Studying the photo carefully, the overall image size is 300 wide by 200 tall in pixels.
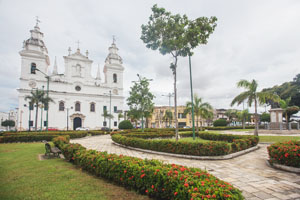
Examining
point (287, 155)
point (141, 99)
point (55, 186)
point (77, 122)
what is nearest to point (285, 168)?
point (287, 155)

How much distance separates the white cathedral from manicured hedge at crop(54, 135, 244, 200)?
3085cm

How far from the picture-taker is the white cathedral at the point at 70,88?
120 ft

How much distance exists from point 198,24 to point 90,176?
10119 millimetres

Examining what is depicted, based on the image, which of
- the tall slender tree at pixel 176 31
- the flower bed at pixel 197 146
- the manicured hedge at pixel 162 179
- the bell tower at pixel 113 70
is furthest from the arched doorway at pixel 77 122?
the manicured hedge at pixel 162 179

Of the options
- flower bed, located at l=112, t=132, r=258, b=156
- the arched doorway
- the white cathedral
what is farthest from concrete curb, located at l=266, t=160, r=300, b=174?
the arched doorway

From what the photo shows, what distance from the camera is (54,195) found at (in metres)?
3.93

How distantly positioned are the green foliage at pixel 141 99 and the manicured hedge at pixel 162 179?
16.1 metres

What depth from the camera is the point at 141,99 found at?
858 inches

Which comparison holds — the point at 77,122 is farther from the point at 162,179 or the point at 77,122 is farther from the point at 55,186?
the point at 162,179

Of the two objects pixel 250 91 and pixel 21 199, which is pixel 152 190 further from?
pixel 250 91

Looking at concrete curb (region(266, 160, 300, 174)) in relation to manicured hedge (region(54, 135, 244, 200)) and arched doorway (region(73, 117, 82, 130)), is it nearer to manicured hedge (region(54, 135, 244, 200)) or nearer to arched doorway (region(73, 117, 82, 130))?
manicured hedge (region(54, 135, 244, 200))

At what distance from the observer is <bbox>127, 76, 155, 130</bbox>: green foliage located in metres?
21.8

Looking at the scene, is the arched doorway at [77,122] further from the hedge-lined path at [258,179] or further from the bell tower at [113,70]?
the hedge-lined path at [258,179]

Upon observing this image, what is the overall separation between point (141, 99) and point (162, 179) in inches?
719
